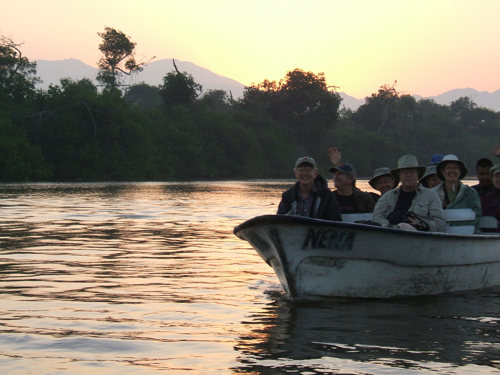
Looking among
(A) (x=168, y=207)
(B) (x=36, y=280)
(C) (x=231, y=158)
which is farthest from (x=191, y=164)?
(B) (x=36, y=280)

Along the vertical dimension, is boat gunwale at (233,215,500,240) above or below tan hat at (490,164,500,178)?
below

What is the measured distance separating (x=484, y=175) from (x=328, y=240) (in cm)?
353

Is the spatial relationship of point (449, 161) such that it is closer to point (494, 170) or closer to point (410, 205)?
point (494, 170)

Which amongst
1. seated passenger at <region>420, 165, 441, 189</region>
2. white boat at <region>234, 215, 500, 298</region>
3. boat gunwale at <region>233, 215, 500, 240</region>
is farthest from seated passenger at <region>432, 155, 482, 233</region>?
boat gunwale at <region>233, 215, 500, 240</region>

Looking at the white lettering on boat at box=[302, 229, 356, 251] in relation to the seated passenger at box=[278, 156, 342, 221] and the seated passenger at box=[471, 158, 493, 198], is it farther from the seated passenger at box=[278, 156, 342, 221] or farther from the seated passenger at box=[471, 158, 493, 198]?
the seated passenger at box=[471, 158, 493, 198]

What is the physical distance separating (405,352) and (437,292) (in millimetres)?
3057

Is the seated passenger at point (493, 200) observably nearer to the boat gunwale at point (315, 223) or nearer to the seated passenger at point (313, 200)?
the boat gunwale at point (315, 223)

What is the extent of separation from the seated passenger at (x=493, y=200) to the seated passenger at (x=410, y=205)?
4.65 ft

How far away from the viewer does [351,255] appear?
302 inches

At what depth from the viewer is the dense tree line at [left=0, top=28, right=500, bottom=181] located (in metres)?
52.2

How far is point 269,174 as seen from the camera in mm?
71000

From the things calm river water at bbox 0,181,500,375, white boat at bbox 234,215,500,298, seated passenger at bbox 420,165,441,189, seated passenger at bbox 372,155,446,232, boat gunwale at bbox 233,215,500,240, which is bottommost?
calm river water at bbox 0,181,500,375

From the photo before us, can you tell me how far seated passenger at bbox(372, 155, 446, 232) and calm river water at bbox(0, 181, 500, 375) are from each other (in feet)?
2.66

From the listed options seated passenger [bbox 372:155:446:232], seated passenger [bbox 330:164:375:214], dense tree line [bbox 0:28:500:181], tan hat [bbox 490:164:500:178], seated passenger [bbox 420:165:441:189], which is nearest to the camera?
seated passenger [bbox 372:155:446:232]
